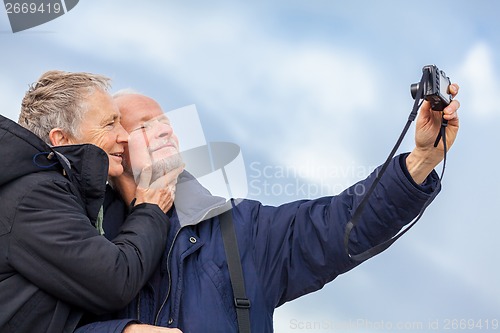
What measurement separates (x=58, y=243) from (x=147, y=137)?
907 mm

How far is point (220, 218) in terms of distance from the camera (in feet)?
9.13

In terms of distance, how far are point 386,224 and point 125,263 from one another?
100 cm

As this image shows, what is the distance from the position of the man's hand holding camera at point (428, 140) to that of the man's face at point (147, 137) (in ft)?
3.51

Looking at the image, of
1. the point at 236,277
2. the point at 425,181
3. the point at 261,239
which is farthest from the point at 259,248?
the point at 425,181

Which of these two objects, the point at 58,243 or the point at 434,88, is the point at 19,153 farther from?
the point at 434,88

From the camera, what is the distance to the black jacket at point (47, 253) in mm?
2281

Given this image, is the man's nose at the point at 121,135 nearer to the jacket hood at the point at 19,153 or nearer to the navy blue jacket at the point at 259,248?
the navy blue jacket at the point at 259,248

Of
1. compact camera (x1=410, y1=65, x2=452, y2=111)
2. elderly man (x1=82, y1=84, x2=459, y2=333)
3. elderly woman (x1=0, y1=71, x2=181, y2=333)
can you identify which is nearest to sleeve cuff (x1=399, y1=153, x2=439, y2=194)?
elderly man (x1=82, y1=84, x2=459, y2=333)

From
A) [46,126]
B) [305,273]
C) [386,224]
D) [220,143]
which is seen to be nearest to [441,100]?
[386,224]

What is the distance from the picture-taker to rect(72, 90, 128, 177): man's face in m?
2.76

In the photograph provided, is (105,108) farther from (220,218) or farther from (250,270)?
(250,270)

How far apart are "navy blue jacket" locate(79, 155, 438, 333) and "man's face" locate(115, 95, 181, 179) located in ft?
0.45

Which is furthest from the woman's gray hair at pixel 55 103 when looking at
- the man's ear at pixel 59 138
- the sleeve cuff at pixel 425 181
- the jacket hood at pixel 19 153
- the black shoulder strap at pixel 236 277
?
the sleeve cuff at pixel 425 181

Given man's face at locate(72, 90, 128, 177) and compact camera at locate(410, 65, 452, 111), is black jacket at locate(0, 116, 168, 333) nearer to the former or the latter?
man's face at locate(72, 90, 128, 177)
